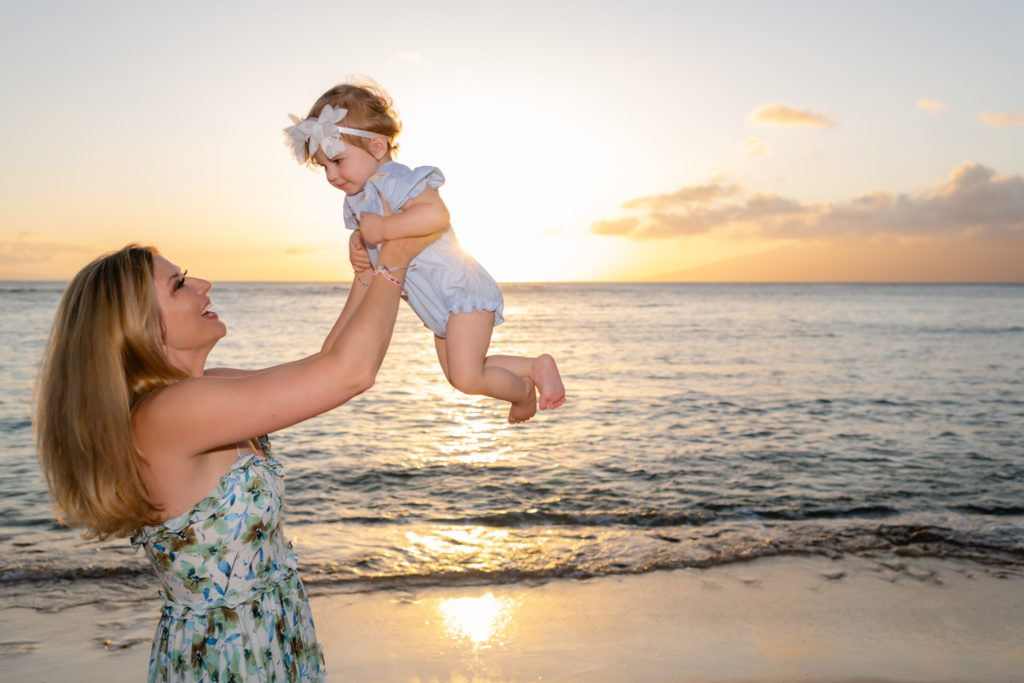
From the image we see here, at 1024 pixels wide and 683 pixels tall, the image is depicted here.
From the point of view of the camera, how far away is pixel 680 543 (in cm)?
655

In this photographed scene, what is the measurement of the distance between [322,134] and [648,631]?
11.8 ft

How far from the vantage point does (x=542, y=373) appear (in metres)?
3.56

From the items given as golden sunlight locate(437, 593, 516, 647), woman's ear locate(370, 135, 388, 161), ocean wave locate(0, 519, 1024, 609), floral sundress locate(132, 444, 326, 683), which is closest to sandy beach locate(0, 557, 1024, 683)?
golden sunlight locate(437, 593, 516, 647)

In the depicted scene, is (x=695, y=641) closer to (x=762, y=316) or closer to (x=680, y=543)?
(x=680, y=543)

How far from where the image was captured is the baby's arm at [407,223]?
246 centimetres

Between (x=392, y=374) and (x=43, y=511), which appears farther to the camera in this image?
(x=392, y=374)

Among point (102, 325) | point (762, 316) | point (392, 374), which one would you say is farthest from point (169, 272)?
point (762, 316)

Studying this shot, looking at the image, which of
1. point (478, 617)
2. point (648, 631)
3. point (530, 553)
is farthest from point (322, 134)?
point (530, 553)

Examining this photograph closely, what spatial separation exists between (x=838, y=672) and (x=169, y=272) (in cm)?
410

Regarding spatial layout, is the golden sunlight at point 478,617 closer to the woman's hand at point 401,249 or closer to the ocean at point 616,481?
the ocean at point 616,481

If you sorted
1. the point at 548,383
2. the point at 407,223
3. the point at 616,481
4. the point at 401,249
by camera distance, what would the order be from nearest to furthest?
the point at 401,249 → the point at 407,223 → the point at 548,383 → the point at 616,481

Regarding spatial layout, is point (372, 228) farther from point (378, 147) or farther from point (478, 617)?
point (478, 617)

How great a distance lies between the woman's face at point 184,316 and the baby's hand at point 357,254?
0.67m

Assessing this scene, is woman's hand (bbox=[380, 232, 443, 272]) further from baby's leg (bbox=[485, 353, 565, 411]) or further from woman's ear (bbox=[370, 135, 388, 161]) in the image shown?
baby's leg (bbox=[485, 353, 565, 411])
